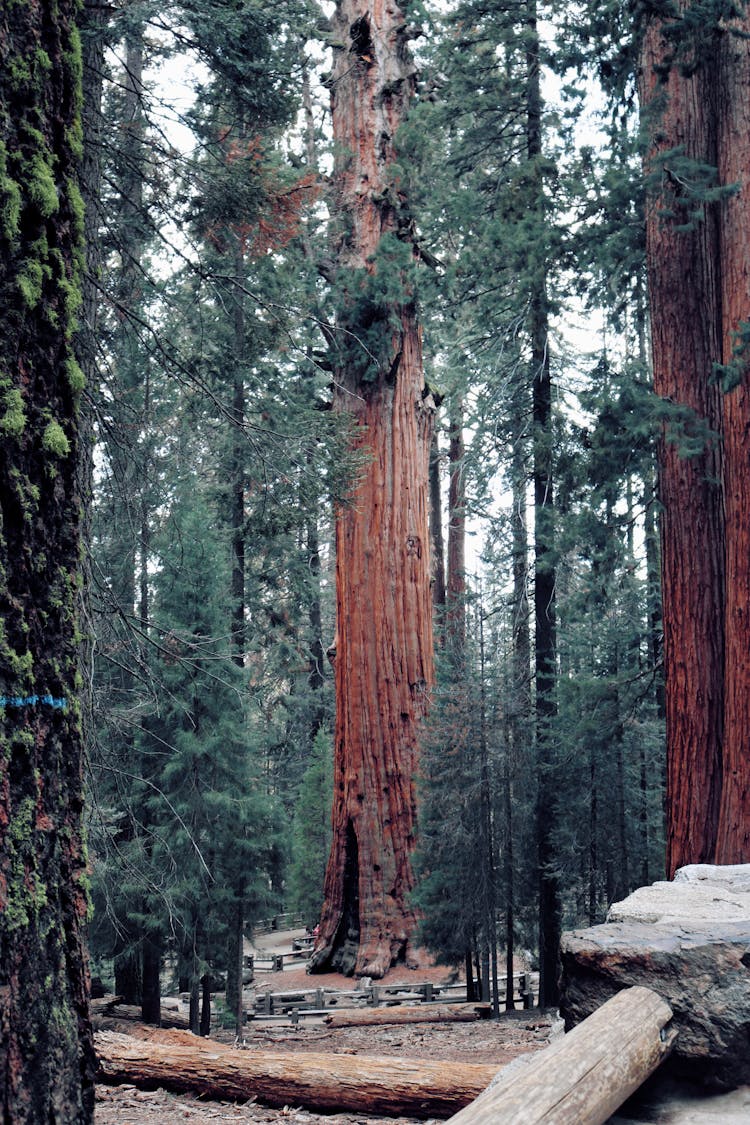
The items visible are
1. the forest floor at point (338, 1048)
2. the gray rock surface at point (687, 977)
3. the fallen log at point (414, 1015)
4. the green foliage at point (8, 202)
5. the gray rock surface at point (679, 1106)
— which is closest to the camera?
the green foliage at point (8, 202)

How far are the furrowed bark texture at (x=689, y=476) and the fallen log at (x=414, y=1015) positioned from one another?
4480 mm

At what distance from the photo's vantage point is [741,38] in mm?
8320

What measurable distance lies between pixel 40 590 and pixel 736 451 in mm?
6943

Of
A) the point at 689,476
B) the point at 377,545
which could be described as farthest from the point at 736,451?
the point at 377,545

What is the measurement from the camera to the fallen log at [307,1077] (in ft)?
16.7

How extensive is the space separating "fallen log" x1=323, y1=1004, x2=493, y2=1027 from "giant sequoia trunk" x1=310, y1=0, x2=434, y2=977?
0.97 meters

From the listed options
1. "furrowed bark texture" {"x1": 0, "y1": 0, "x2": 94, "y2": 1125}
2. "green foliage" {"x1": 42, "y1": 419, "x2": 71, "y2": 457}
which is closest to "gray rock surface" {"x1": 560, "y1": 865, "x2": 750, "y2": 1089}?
"furrowed bark texture" {"x1": 0, "y1": 0, "x2": 94, "y2": 1125}

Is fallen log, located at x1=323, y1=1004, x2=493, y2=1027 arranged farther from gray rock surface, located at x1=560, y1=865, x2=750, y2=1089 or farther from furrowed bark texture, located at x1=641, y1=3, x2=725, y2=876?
gray rock surface, located at x1=560, y1=865, x2=750, y2=1089

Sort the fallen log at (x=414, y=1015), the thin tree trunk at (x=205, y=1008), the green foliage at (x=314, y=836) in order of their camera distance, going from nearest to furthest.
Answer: the fallen log at (x=414, y=1015)
the thin tree trunk at (x=205, y=1008)
the green foliage at (x=314, y=836)

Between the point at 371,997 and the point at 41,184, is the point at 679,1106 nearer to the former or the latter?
the point at 41,184

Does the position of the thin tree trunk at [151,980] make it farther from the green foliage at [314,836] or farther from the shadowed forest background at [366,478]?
the green foliage at [314,836]

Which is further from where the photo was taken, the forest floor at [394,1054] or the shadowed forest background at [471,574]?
the shadowed forest background at [471,574]

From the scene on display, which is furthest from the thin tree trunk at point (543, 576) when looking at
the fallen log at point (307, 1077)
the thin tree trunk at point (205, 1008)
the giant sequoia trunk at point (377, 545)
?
the fallen log at point (307, 1077)

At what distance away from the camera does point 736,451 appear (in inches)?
320
